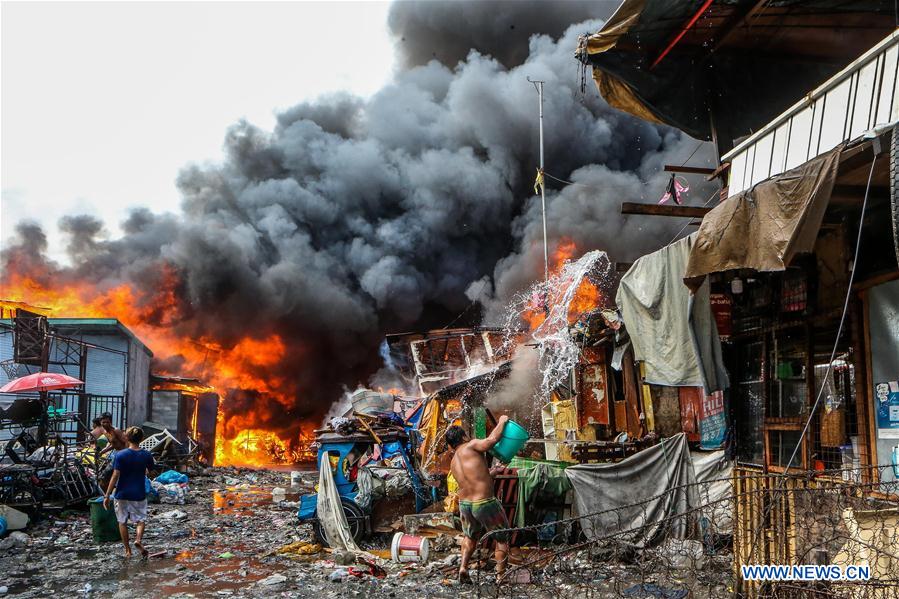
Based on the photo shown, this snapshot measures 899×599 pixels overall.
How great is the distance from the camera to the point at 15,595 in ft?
22.4

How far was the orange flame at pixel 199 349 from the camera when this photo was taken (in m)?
31.1

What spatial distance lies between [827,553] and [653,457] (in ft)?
13.4

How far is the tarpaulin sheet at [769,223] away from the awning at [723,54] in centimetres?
376

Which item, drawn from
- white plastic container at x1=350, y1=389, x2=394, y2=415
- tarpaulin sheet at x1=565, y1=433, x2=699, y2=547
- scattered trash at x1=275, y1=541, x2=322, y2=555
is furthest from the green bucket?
white plastic container at x1=350, y1=389, x2=394, y2=415

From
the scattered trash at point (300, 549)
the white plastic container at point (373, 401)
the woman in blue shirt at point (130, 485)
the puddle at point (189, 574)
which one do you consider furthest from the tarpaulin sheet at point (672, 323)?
the white plastic container at point (373, 401)

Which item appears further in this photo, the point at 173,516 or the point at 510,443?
the point at 173,516

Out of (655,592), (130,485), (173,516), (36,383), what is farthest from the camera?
(36,383)

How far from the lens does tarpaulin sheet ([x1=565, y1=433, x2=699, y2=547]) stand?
8.39 metres

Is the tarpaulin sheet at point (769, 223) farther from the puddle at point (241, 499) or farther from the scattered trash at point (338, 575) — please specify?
the puddle at point (241, 499)

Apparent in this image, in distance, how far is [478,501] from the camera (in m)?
7.09

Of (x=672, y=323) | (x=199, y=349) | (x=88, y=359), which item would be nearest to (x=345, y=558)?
(x=672, y=323)

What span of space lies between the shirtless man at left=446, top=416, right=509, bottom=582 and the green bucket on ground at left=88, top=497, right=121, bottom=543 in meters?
5.81

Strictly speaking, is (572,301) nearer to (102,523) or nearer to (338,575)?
(338,575)

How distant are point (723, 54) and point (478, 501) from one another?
7.44 meters
